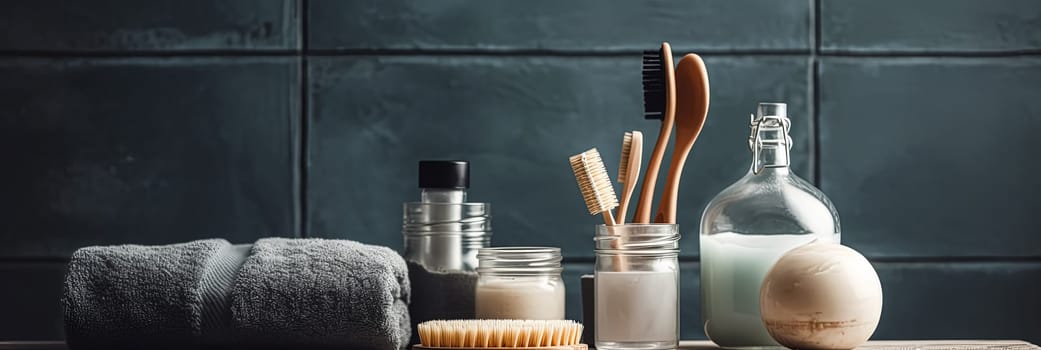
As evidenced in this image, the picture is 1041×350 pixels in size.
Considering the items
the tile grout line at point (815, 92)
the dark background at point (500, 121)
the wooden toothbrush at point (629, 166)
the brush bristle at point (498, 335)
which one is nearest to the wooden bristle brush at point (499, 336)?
the brush bristle at point (498, 335)

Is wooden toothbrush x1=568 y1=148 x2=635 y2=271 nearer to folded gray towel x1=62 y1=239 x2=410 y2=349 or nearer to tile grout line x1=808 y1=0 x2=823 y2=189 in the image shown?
folded gray towel x1=62 y1=239 x2=410 y2=349

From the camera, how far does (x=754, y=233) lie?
700 mm

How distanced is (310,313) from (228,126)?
355mm

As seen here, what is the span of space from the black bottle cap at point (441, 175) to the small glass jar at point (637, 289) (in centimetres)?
13

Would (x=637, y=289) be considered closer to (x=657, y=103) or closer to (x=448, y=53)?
(x=657, y=103)

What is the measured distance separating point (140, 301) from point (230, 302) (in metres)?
0.06

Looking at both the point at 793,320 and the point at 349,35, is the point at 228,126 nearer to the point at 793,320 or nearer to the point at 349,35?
the point at 349,35

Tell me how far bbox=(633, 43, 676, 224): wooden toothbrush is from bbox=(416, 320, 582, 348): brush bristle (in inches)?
4.7

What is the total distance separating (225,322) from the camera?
66cm

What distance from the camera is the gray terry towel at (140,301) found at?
0.66 m

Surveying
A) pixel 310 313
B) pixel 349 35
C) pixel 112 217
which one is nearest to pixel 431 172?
pixel 310 313

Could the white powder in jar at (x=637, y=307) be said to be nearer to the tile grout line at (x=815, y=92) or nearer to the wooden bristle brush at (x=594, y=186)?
the wooden bristle brush at (x=594, y=186)

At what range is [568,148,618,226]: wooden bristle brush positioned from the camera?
2.30ft

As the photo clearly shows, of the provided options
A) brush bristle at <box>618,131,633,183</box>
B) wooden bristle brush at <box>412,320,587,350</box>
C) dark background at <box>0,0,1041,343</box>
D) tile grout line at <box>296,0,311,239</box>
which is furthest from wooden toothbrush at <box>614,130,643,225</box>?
tile grout line at <box>296,0,311,239</box>
